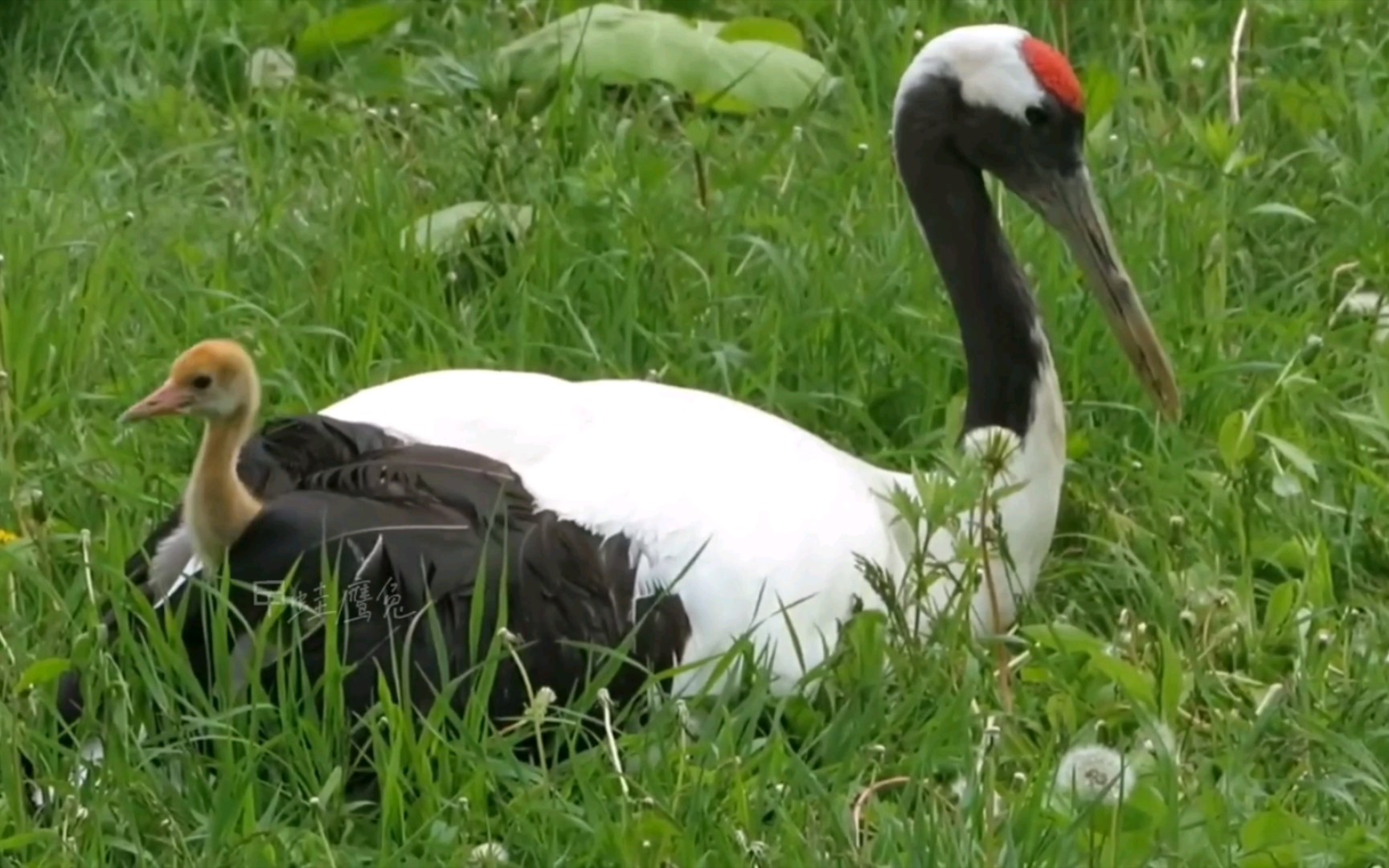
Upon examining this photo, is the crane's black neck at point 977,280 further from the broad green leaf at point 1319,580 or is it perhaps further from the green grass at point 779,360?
the broad green leaf at point 1319,580

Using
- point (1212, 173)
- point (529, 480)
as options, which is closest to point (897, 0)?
point (1212, 173)

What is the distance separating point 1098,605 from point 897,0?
1.99 meters

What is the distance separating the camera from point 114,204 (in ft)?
15.8

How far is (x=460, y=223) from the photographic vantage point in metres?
4.62

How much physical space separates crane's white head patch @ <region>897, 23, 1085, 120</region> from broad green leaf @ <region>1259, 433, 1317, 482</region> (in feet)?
1.78

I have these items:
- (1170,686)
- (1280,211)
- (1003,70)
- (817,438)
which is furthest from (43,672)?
(1280,211)

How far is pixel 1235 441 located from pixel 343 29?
87.7 inches

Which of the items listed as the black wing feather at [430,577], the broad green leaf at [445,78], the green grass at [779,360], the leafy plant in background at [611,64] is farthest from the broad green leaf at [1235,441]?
the broad green leaf at [445,78]

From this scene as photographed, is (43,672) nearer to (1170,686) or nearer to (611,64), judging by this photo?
(1170,686)

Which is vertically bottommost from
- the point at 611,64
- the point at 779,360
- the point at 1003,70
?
the point at 779,360

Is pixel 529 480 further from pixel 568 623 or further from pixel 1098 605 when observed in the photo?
pixel 1098 605

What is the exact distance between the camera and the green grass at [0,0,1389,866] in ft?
10.2

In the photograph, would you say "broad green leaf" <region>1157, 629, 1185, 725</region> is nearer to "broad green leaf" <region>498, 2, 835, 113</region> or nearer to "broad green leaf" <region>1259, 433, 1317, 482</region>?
"broad green leaf" <region>1259, 433, 1317, 482</region>

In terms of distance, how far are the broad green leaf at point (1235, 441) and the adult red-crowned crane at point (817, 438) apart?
13 centimetres
